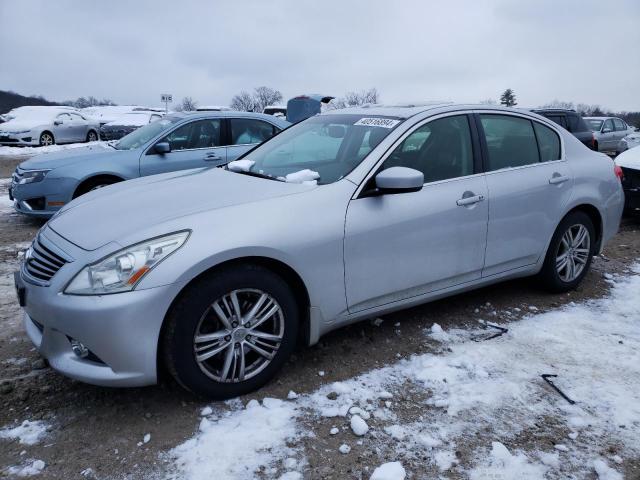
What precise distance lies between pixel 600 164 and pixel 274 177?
2.91m

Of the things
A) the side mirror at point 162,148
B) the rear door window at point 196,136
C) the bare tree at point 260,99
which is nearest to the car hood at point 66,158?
the side mirror at point 162,148

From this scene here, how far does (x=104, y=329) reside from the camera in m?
2.49

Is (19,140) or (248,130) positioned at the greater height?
(248,130)

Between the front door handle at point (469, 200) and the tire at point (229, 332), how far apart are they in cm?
137

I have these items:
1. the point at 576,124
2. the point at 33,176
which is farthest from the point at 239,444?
the point at 576,124

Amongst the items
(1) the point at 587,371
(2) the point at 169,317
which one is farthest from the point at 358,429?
(1) the point at 587,371

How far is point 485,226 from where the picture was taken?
12.1 ft

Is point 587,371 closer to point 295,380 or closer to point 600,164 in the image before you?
point 295,380

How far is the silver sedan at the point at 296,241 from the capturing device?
258 cm

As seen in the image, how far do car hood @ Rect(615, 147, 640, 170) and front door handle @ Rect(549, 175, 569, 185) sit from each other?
395cm

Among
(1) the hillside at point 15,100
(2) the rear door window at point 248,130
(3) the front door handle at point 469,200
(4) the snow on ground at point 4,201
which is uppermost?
(1) the hillside at point 15,100

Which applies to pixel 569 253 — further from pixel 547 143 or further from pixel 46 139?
pixel 46 139

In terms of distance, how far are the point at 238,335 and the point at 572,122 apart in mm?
10457

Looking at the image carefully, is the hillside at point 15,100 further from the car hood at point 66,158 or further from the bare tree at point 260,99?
the car hood at point 66,158
